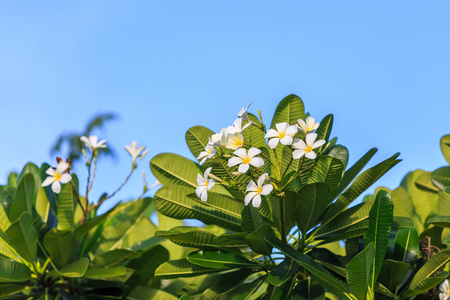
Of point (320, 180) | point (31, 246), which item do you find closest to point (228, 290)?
point (320, 180)

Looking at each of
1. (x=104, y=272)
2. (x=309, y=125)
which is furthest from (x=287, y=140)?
(x=104, y=272)

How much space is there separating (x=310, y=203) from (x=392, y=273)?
1.52ft

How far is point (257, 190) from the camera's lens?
5.65 feet

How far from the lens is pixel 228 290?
83.8 inches

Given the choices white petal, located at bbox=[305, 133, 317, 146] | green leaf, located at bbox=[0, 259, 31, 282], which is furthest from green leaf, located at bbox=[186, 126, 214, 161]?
green leaf, located at bbox=[0, 259, 31, 282]

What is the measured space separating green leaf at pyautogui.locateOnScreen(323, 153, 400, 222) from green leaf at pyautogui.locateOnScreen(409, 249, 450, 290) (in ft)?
1.25

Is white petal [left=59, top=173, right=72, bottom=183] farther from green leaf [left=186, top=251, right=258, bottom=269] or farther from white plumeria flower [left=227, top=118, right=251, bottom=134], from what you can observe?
white plumeria flower [left=227, top=118, right=251, bottom=134]

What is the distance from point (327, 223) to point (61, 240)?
4.24ft

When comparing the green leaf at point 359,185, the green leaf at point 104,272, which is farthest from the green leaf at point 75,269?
the green leaf at point 359,185

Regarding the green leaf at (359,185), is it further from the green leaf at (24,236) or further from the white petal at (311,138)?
the green leaf at (24,236)

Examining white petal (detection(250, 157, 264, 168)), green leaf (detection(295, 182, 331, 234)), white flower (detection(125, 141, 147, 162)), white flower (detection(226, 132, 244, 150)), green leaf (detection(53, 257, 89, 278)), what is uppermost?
white flower (detection(125, 141, 147, 162))

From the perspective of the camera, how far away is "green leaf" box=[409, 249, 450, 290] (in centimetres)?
190

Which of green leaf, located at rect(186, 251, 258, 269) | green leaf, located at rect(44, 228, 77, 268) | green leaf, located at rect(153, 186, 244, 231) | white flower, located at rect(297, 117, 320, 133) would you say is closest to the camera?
white flower, located at rect(297, 117, 320, 133)

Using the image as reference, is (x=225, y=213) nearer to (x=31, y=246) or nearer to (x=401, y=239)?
(x=401, y=239)
